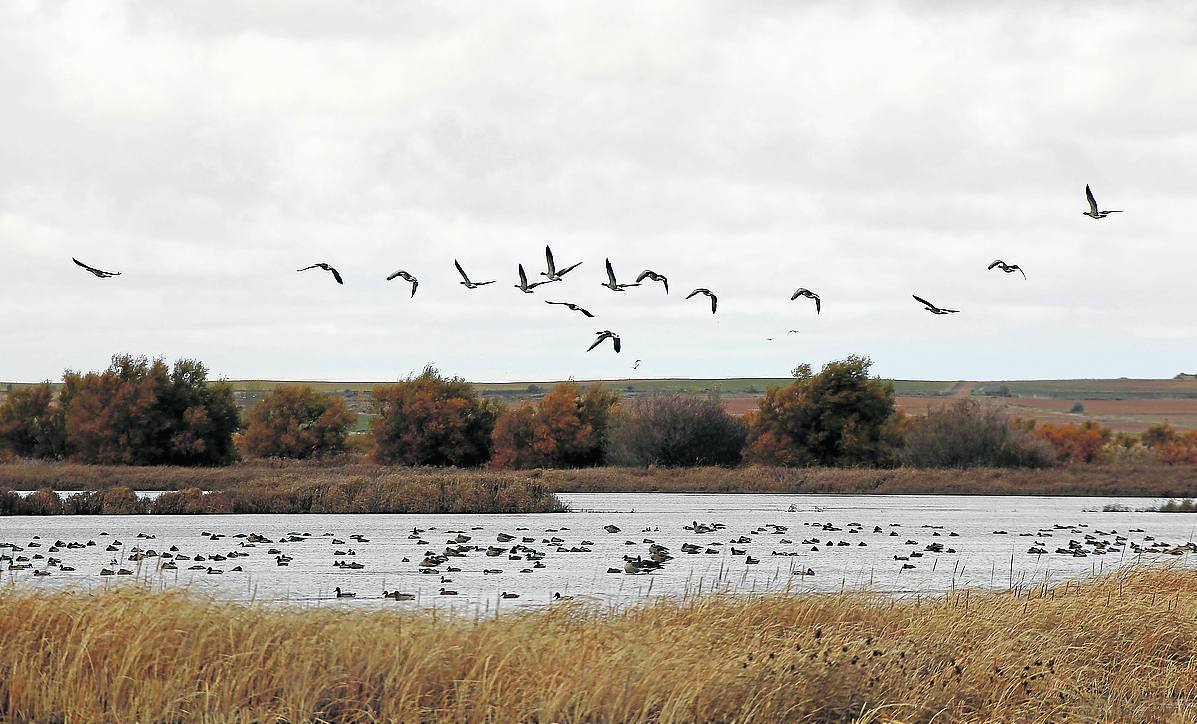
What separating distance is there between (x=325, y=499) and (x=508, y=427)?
1503 inches

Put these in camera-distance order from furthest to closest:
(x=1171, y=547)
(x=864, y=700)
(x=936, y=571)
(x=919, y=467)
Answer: (x=919, y=467)
(x=1171, y=547)
(x=936, y=571)
(x=864, y=700)

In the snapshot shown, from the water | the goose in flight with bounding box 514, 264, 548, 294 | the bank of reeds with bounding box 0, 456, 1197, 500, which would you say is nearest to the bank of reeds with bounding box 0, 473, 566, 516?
the water

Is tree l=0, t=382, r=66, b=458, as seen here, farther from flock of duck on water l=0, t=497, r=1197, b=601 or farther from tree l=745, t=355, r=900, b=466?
flock of duck on water l=0, t=497, r=1197, b=601

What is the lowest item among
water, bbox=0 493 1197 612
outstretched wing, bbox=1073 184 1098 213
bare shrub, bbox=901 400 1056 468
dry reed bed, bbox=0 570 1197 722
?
water, bbox=0 493 1197 612

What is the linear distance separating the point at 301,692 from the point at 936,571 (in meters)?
17.1

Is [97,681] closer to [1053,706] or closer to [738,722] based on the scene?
[738,722]

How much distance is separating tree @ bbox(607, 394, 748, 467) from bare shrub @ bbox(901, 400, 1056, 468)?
11.6m

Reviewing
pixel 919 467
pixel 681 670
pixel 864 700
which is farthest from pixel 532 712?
pixel 919 467

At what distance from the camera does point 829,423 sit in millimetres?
79438

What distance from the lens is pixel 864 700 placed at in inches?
475

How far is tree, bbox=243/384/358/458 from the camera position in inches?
3595

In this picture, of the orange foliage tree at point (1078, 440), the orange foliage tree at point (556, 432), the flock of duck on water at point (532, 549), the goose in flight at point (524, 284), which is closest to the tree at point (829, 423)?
the orange foliage tree at point (556, 432)

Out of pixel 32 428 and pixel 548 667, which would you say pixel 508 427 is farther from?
pixel 548 667

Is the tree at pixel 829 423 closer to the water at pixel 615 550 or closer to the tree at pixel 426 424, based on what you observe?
the tree at pixel 426 424
